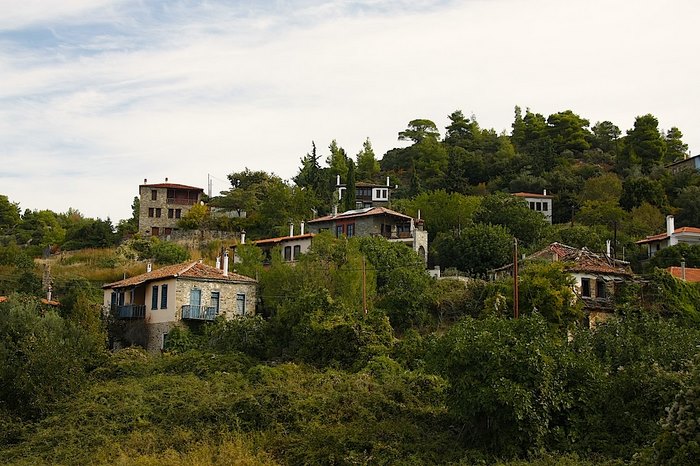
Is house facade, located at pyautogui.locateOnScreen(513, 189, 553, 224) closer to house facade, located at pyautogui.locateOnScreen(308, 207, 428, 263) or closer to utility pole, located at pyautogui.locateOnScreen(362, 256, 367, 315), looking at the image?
house facade, located at pyautogui.locateOnScreen(308, 207, 428, 263)

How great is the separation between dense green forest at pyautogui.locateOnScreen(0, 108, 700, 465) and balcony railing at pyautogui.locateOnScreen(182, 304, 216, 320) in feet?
1.93

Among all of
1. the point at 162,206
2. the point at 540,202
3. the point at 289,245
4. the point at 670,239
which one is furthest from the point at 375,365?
the point at 540,202

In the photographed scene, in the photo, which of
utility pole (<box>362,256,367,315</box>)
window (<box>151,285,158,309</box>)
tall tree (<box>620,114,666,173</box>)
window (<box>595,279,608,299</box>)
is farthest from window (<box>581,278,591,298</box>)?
tall tree (<box>620,114,666,173</box>)

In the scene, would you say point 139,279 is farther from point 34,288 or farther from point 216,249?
point 216,249

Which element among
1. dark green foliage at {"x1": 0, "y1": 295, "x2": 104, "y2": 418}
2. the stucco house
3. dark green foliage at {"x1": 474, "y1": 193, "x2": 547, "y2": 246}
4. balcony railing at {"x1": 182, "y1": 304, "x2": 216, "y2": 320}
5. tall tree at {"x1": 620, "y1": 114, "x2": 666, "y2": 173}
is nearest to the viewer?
dark green foliage at {"x1": 0, "y1": 295, "x2": 104, "y2": 418}

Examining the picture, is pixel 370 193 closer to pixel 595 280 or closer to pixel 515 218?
pixel 515 218

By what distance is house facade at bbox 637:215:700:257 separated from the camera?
6381 centimetres

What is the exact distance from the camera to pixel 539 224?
68938 millimetres

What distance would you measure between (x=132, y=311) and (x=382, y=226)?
22.4 m

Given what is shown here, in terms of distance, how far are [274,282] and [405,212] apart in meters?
27.5

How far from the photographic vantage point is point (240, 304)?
4997cm

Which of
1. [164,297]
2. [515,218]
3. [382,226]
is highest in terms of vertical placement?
[515,218]

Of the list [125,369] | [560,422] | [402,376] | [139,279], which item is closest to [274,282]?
[139,279]

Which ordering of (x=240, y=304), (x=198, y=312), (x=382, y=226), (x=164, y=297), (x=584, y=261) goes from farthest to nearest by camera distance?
1. (x=382, y=226)
2. (x=240, y=304)
3. (x=584, y=261)
4. (x=164, y=297)
5. (x=198, y=312)
